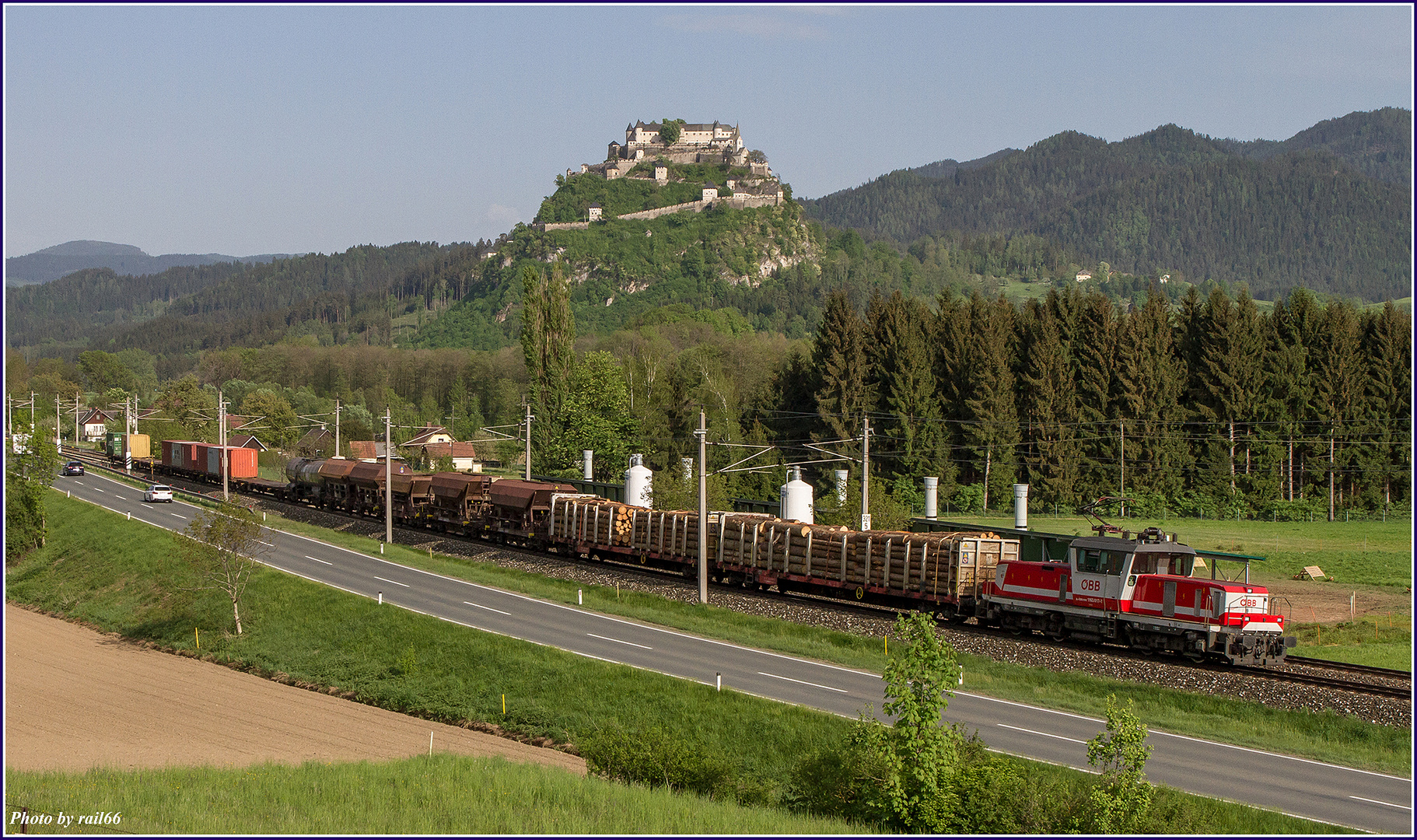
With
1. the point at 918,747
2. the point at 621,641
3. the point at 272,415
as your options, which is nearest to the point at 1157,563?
the point at 918,747

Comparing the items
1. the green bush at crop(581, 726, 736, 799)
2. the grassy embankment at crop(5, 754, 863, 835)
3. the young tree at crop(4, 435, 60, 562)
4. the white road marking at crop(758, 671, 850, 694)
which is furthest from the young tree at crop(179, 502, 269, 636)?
the young tree at crop(4, 435, 60, 562)

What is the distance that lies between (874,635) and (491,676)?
1411 cm

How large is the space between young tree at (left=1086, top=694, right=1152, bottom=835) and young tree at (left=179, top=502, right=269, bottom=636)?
43307 mm

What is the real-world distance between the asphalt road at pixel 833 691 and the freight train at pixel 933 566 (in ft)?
17.0

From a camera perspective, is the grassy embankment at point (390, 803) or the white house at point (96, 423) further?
the white house at point (96, 423)

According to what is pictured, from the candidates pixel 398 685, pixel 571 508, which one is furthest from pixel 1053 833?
pixel 571 508

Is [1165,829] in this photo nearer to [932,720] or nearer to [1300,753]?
[932,720]

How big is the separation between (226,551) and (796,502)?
29.7 metres

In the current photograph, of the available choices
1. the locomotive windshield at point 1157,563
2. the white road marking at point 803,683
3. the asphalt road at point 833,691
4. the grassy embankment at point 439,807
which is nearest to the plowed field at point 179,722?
the grassy embankment at point 439,807

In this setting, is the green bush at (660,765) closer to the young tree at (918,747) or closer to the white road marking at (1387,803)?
the young tree at (918,747)

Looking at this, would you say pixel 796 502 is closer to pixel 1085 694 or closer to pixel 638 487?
pixel 638 487

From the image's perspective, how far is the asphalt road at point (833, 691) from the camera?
1031 inches

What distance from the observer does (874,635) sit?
136ft

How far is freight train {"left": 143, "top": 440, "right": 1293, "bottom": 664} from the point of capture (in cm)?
3459
